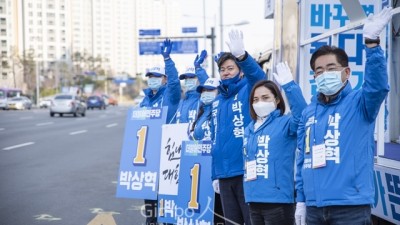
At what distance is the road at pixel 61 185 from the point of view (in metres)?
7.13

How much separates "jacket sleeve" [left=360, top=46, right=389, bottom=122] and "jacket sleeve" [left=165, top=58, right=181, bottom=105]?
3.23 metres

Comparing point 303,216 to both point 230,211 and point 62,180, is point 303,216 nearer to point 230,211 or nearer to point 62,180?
point 230,211

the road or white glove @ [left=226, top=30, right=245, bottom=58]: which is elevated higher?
A: white glove @ [left=226, top=30, right=245, bottom=58]

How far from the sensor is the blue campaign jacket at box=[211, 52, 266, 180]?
455 cm

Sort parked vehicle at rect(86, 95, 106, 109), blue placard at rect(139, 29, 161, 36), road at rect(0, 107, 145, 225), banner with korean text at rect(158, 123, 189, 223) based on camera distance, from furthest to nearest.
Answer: parked vehicle at rect(86, 95, 106, 109) → blue placard at rect(139, 29, 161, 36) → road at rect(0, 107, 145, 225) → banner with korean text at rect(158, 123, 189, 223)

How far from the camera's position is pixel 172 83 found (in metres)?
6.16

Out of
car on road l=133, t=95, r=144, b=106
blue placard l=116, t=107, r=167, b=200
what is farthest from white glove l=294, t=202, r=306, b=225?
car on road l=133, t=95, r=144, b=106

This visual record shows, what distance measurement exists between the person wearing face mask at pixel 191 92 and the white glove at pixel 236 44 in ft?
5.07

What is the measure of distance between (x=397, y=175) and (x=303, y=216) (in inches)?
33.6

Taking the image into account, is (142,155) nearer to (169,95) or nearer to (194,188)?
(169,95)

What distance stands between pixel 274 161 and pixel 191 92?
8.06ft

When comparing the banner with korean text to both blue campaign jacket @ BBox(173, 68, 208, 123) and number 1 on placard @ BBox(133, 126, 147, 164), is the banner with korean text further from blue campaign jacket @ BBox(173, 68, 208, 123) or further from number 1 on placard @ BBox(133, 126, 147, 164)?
number 1 on placard @ BBox(133, 126, 147, 164)

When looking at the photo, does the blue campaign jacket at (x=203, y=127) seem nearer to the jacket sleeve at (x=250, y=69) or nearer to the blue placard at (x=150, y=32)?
the jacket sleeve at (x=250, y=69)

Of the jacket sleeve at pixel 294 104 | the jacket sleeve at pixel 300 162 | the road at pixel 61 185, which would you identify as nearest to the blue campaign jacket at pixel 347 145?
the jacket sleeve at pixel 300 162
